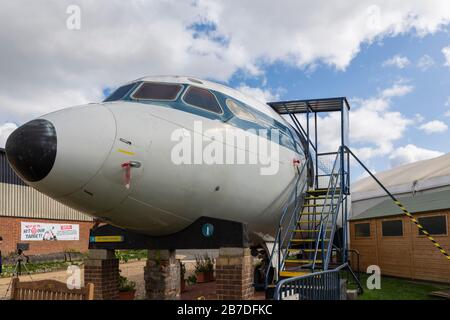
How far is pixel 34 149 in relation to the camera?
5.37 metres

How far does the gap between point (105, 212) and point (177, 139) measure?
1.51 metres

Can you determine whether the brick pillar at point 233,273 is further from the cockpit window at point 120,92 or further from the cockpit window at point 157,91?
the cockpit window at point 120,92

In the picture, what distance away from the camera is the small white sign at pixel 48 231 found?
93.8 feet

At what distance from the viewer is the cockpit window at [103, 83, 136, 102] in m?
7.47

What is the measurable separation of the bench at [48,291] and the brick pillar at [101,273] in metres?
1.91

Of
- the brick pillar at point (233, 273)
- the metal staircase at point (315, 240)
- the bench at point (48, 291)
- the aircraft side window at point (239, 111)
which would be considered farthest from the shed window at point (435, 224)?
the bench at point (48, 291)

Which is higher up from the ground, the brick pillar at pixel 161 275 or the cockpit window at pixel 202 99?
the cockpit window at pixel 202 99

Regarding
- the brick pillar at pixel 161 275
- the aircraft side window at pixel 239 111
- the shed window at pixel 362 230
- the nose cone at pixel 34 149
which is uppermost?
the aircraft side window at pixel 239 111

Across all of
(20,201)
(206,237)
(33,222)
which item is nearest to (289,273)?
(206,237)

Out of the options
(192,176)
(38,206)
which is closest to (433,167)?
(192,176)

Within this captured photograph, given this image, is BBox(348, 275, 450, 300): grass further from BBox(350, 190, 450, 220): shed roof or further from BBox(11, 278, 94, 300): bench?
BBox(11, 278, 94, 300): bench

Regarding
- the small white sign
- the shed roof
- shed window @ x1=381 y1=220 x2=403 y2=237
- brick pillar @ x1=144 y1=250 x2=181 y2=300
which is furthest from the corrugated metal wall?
brick pillar @ x1=144 y1=250 x2=181 y2=300
